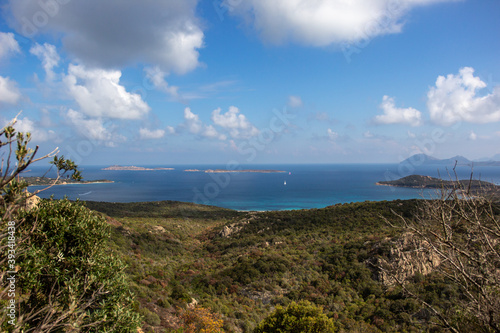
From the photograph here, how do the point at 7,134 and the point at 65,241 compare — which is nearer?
the point at 7,134

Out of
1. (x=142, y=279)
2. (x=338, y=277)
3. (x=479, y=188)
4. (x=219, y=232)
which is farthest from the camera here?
(x=219, y=232)

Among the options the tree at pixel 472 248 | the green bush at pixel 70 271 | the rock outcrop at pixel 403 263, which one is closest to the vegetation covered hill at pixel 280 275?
the rock outcrop at pixel 403 263

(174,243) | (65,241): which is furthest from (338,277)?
(174,243)

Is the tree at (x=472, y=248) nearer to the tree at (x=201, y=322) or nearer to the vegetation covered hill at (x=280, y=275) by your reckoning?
the vegetation covered hill at (x=280, y=275)

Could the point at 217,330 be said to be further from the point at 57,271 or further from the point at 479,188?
the point at 479,188

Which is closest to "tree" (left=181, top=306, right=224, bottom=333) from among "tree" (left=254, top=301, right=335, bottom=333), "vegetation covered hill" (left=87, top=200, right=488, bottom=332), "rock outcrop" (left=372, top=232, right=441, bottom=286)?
"vegetation covered hill" (left=87, top=200, right=488, bottom=332)

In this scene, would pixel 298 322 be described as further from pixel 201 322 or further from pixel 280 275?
pixel 280 275
